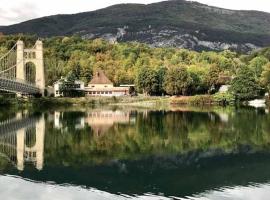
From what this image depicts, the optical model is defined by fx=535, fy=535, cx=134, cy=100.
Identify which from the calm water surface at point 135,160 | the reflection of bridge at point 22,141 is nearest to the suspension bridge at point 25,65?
the reflection of bridge at point 22,141

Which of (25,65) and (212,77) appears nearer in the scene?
(25,65)

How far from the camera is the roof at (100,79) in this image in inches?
3093

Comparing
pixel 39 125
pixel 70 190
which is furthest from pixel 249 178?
pixel 39 125

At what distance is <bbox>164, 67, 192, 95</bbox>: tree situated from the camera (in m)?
71.0

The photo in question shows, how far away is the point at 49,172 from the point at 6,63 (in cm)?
5096

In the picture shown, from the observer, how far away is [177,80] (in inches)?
2803

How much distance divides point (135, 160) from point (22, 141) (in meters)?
9.14

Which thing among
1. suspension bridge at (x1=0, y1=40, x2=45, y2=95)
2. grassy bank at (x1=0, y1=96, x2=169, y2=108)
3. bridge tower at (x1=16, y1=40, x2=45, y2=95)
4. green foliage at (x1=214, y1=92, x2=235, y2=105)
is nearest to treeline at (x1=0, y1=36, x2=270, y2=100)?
green foliage at (x1=214, y1=92, x2=235, y2=105)

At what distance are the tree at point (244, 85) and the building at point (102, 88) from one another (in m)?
16.5

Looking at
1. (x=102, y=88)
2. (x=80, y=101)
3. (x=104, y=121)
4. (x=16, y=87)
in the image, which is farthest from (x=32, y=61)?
(x=104, y=121)

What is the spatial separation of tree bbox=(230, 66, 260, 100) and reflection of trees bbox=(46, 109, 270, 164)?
26.4 metres

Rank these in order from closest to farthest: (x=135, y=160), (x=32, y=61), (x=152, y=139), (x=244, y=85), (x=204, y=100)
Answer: (x=135, y=160) → (x=152, y=139) → (x=244, y=85) → (x=204, y=100) → (x=32, y=61)

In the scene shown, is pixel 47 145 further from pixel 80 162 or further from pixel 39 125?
pixel 39 125

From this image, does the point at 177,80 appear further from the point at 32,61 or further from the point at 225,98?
the point at 32,61
